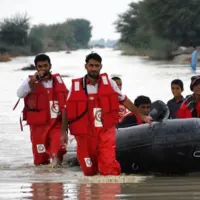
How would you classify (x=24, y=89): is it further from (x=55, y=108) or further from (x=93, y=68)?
(x=93, y=68)

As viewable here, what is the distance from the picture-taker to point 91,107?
27.2 feet

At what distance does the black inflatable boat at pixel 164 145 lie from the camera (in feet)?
28.2

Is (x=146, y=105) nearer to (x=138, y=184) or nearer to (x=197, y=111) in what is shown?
(x=197, y=111)

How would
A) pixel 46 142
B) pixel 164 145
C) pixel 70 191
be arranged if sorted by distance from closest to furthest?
pixel 70 191 < pixel 164 145 < pixel 46 142

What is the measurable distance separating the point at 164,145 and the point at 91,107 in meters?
0.91

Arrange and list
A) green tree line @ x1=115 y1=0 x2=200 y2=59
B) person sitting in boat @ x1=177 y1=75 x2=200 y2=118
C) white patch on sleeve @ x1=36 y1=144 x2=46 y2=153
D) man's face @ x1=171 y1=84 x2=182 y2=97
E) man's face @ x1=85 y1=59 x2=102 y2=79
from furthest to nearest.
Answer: green tree line @ x1=115 y1=0 x2=200 y2=59
man's face @ x1=171 y1=84 x2=182 y2=97
white patch on sleeve @ x1=36 y1=144 x2=46 y2=153
person sitting in boat @ x1=177 y1=75 x2=200 y2=118
man's face @ x1=85 y1=59 x2=102 y2=79

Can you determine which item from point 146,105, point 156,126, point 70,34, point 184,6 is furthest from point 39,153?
point 70,34

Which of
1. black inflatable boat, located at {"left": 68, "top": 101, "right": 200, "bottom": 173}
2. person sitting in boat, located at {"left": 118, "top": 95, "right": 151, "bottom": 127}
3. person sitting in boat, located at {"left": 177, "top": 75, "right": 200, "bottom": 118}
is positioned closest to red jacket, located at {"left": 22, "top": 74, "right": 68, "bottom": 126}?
person sitting in boat, located at {"left": 118, "top": 95, "right": 151, "bottom": 127}

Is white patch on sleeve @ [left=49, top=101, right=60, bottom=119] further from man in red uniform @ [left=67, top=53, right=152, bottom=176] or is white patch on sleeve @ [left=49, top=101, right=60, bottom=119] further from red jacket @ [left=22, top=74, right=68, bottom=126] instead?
man in red uniform @ [left=67, top=53, right=152, bottom=176]

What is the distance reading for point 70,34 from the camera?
186375 mm

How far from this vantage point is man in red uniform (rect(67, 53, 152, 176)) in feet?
27.1

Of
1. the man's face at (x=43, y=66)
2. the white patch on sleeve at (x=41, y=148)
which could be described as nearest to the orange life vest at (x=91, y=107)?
the man's face at (x=43, y=66)

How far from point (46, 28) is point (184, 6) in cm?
9848

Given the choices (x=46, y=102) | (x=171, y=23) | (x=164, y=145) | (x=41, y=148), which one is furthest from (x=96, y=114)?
(x=171, y=23)
